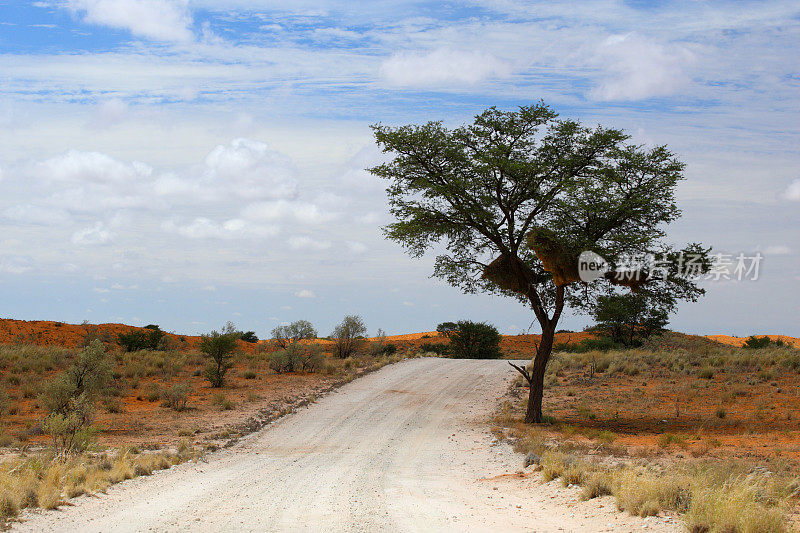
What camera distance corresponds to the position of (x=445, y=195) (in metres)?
19.7

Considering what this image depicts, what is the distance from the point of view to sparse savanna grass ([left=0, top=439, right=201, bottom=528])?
9062mm

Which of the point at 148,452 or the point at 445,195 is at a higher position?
the point at 445,195

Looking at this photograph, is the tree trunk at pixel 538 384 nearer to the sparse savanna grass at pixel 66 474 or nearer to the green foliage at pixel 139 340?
the sparse savanna grass at pixel 66 474

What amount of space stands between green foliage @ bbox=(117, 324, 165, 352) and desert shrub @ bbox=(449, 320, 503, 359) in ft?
67.0

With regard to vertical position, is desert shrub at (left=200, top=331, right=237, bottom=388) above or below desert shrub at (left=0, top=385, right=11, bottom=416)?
above

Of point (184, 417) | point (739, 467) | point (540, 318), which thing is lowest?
point (184, 417)

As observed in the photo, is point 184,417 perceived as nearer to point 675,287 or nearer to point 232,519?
point 232,519

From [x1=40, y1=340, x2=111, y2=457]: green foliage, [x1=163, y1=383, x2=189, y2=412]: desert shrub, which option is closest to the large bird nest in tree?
[x1=163, y1=383, x2=189, y2=412]: desert shrub

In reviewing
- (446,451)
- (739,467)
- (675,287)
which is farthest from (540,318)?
(739,467)

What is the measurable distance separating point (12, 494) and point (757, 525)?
9.69 m

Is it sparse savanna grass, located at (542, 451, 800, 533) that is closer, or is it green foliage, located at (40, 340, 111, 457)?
sparse savanna grass, located at (542, 451, 800, 533)

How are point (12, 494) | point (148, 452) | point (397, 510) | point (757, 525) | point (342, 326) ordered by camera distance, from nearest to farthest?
point (757, 525) → point (12, 494) → point (397, 510) → point (148, 452) → point (342, 326)

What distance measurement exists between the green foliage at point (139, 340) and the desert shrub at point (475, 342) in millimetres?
20434

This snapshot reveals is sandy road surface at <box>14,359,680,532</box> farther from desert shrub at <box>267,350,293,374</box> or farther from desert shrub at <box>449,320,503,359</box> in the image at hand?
desert shrub at <box>449,320,503,359</box>
